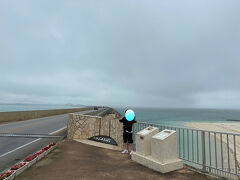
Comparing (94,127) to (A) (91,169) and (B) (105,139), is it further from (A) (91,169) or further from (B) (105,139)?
(A) (91,169)

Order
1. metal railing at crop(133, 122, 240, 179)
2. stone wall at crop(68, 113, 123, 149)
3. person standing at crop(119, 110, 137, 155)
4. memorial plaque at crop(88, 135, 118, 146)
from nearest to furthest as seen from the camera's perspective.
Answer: metal railing at crop(133, 122, 240, 179)
person standing at crop(119, 110, 137, 155)
stone wall at crop(68, 113, 123, 149)
memorial plaque at crop(88, 135, 118, 146)

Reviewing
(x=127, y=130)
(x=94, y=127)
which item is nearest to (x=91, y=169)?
(x=127, y=130)

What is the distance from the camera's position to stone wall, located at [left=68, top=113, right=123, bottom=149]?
23.6 ft

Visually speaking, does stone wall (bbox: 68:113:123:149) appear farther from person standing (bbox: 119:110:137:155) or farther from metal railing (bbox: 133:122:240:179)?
metal railing (bbox: 133:122:240:179)

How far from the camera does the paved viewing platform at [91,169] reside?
4.13 metres

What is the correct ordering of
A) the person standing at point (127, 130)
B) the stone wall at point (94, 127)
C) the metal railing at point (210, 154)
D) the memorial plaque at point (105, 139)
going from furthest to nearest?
the memorial plaque at point (105, 139) < the stone wall at point (94, 127) < the person standing at point (127, 130) < the metal railing at point (210, 154)

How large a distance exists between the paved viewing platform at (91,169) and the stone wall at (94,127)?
3.76ft

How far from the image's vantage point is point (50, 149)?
21.6 ft

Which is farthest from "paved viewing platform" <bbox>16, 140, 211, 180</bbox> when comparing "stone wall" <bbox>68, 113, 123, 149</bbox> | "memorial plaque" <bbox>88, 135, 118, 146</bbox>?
"stone wall" <bbox>68, 113, 123, 149</bbox>

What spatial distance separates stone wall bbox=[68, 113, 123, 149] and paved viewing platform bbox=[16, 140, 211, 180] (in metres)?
1.14

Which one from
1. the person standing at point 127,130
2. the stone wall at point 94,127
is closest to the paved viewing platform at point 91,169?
the person standing at point 127,130

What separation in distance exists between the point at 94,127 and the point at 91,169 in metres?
3.62

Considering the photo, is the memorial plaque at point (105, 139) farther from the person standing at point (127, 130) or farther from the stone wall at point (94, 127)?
the person standing at point (127, 130)

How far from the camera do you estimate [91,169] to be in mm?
4684
